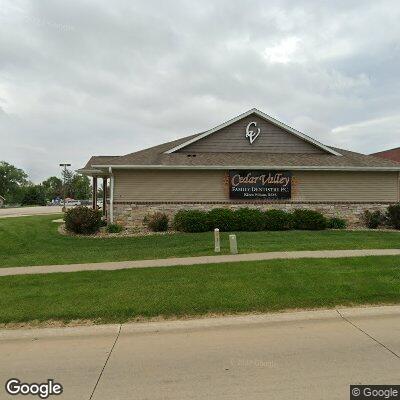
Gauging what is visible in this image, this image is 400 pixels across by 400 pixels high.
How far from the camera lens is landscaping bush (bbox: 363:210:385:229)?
56.9ft

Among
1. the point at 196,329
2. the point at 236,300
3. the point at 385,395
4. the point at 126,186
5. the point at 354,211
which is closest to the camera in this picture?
the point at 385,395

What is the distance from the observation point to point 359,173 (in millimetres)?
18078

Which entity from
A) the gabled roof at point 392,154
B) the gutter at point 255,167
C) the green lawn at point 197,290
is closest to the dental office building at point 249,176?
the gutter at point 255,167

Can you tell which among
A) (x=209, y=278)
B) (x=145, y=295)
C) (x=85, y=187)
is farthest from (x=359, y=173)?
(x=85, y=187)

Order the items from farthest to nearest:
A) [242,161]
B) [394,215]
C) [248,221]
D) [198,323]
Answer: [242,161], [394,215], [248,221], [198,323]

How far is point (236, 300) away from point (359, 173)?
1409 centimetres

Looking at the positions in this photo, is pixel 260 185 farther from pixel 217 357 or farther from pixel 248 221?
pixel 217 357

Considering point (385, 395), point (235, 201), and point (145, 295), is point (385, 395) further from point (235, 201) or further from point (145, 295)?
point (235, 201)

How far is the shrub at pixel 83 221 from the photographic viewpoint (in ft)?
50.1

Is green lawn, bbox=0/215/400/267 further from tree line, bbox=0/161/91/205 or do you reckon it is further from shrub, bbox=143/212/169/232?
tree line, bbox=0/161/91/205

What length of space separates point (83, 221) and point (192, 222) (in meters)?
4.59

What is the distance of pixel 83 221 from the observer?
15266mm

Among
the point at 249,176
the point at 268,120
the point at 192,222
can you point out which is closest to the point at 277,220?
the point at 249,176

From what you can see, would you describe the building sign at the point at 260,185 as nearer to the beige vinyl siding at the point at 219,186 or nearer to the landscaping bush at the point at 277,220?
the beige vinyl siding at the point at 219,186
